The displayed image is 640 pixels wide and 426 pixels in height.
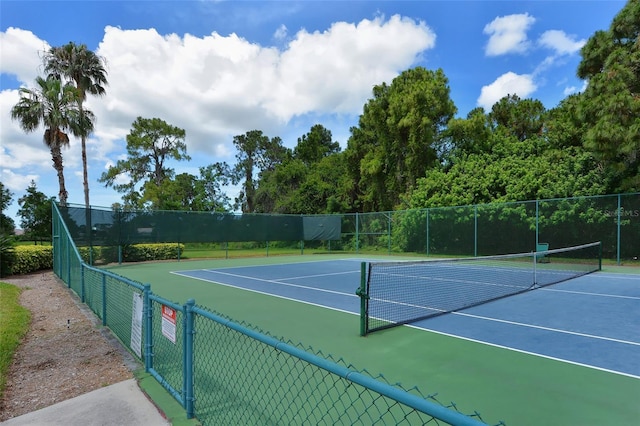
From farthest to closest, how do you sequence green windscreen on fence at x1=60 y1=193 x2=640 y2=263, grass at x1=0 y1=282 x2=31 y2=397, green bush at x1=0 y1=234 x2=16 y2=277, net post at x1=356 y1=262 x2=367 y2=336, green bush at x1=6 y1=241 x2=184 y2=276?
green windscreen on fence at x1=60 y1=193 x2=640 y2=263 < green bush at x1=6 y1=241 x2=184 y2=276 < green bush at x1=0 y1=234 x2=16 y2=277 < net post at x1=356 y1=262 x2=367 y2=336 < grass at x1=0 y1=282 x2=31 y2=397

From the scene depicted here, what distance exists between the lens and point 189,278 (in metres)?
12.2

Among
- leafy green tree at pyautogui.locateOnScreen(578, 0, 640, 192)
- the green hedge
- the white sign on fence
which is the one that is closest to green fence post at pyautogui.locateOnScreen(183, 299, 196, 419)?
the white sign on fence

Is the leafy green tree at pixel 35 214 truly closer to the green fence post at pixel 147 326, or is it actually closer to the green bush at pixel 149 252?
the green bush at pixel 149 252

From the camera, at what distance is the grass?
460 cm

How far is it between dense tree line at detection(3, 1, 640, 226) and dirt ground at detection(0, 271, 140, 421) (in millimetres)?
15696

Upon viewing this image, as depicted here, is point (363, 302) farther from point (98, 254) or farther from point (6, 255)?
point (98, 254)

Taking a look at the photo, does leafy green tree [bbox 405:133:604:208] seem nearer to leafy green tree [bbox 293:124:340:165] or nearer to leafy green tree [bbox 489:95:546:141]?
leafy green tree [bbox 489:95:546:141]

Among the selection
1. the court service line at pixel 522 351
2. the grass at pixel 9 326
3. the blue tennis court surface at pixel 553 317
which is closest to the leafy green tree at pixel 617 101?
the blue tennis court surface at pixel 553 317

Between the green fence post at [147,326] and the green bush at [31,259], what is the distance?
39.7 ft

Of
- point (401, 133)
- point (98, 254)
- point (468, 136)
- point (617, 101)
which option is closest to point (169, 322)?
point (98, 254)

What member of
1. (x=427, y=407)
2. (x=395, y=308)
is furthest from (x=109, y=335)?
(x=427, y=407)

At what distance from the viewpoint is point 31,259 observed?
13.7m

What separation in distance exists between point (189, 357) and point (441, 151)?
24.8 metres

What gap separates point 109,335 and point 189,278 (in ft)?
21.5
